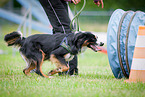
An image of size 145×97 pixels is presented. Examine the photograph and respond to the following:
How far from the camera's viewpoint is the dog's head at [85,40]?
12.0ft

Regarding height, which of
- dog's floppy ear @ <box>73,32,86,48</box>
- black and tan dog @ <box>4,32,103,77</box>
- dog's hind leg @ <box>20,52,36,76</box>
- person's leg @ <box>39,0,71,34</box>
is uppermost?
person's leg @ <box>39,0,71,34</box>

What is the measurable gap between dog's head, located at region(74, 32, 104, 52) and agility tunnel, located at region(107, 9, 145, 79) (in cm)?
27

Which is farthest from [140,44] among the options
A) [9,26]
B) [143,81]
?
[9,26]

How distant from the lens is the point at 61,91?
9.17 feet

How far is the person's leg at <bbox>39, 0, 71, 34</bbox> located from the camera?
13.6 feet

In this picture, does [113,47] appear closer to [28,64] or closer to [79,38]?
[79,38]

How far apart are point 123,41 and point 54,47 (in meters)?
1.20

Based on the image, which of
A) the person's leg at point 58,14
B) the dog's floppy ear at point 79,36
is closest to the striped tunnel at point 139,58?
the dog's floppy ear at point 79,36

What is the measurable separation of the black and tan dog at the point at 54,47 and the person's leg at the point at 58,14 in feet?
1.19

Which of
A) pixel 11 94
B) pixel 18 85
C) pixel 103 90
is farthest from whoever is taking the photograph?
pixel 18 85

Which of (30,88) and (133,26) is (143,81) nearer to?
(133,26)

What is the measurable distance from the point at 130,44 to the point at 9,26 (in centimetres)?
1525

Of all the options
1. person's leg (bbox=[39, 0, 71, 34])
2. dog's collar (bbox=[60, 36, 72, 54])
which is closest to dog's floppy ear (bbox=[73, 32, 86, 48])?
dog's collar (bbox=[60, 36, 72, 54])

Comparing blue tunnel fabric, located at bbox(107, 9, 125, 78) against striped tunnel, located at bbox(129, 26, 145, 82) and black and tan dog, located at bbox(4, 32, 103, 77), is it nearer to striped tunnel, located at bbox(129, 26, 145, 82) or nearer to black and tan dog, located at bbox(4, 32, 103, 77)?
black and tan dog, located at bbox(4, 32, 103, 77)
